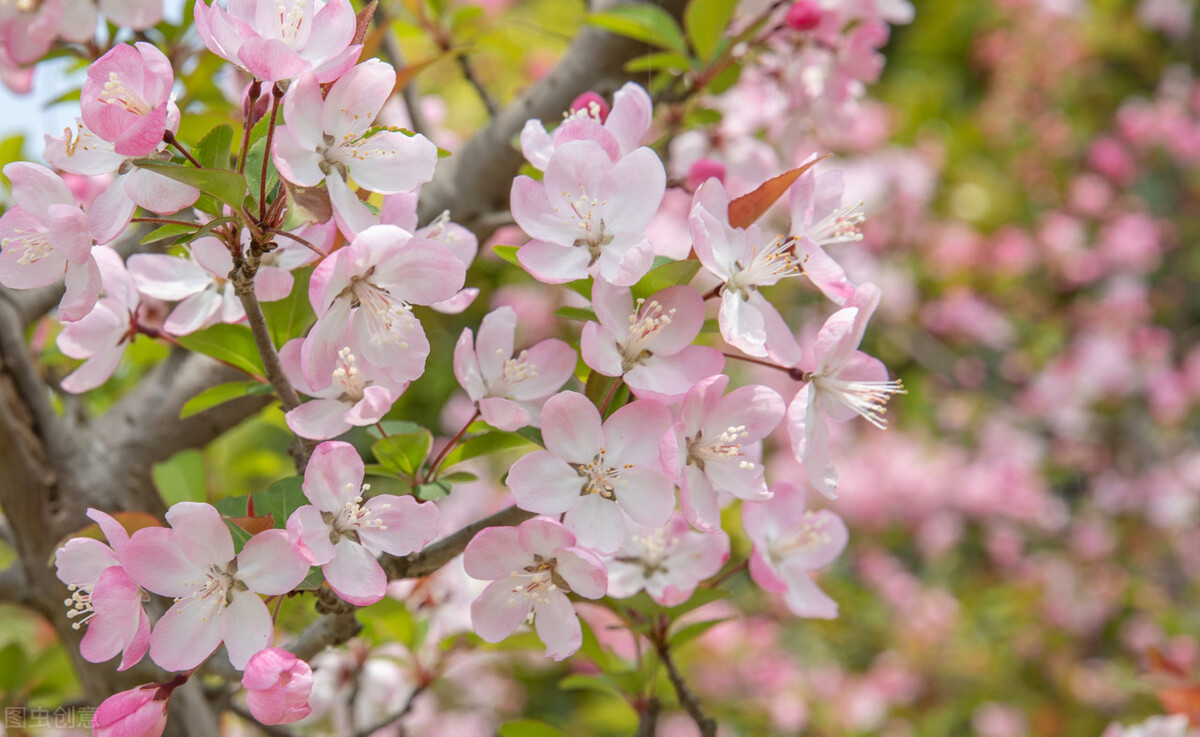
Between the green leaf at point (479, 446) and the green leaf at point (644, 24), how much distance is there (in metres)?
0.51

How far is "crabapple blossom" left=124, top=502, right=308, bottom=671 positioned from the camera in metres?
0.54

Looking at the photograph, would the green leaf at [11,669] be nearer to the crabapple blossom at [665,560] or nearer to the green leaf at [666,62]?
the crabapple blossom at [665,560]

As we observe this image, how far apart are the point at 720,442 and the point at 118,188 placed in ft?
1.33

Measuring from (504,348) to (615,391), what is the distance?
101 millimetres

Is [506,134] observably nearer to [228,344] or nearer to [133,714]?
[228,344]

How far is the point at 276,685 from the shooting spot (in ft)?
1.71

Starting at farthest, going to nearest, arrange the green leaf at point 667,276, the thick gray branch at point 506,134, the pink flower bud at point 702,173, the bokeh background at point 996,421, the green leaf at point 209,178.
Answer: the bokeh background at point 996,421
the thick gray branch at point 506,134
the pink flower bud at point 702,173
the green leaf at point 667,276
the green leaf at point 209,178

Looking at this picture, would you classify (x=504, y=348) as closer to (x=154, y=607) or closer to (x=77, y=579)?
(x=77, y=579)

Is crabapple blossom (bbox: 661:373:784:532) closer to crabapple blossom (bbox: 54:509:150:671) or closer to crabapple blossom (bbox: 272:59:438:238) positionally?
crabapple blossom (bbox: 272:59:438:238)

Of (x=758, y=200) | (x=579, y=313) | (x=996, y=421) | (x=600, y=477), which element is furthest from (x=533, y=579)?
(x=996, y=421)

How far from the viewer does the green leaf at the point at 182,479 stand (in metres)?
0.88

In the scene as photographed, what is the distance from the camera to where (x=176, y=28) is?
115cm

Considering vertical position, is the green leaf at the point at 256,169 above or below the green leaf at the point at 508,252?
above

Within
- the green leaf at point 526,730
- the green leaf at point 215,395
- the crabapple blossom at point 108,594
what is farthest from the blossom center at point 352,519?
the green leaf at point 526,730
